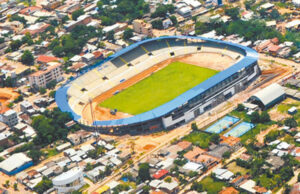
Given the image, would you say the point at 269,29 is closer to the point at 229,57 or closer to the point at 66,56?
the point at 229,57

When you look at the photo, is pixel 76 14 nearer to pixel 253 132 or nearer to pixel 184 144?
pixel 184 144

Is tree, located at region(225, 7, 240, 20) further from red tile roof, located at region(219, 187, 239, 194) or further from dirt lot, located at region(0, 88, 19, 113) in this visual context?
red tile roof, located at region(219, 187, 239, 194)

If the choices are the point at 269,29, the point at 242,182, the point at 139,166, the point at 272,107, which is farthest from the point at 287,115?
the point at 269,29

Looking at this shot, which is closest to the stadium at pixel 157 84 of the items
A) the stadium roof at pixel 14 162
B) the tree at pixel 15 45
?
the stadium roof at pixel 14 162

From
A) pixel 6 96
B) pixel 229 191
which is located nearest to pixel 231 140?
pixel 229 191

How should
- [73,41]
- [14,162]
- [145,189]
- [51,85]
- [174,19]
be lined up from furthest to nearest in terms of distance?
[174,19] < [73,41] < [51,85] < [14,162] < [145,189]

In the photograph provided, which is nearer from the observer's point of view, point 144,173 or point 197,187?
point 197,187

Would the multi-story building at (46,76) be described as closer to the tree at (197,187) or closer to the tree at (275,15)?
the tree at (197,187)
